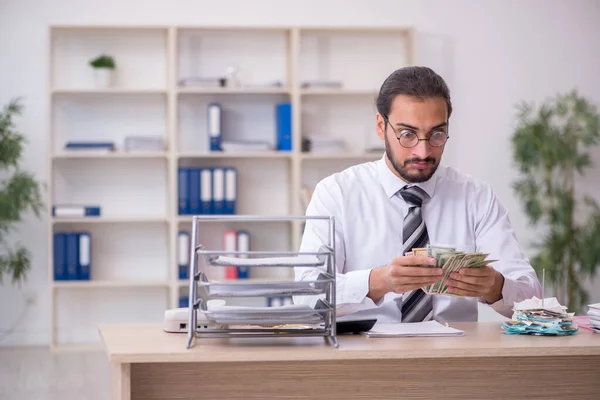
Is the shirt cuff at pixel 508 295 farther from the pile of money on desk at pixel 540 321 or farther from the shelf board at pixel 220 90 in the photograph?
the shelf board at pixel 220 90

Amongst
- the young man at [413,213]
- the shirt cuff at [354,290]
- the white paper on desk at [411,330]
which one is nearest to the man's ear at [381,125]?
the young man at [413,213]

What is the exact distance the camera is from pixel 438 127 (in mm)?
2406

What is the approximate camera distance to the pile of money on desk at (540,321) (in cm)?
208

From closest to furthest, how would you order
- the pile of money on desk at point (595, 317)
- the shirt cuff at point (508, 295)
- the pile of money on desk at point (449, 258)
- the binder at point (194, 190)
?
1. the pile of money on desk at point (449, 258)
2. the pile of money on desk at point (595, 317)
3. the shirt cuff at point (508, 295)
4. the binder at point (194, 190)

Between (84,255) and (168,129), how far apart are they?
1.02m

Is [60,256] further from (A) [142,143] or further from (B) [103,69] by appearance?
(B) [103,69]

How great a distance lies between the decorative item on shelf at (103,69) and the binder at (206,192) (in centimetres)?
88

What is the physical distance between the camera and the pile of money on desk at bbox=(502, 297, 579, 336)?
2.08m

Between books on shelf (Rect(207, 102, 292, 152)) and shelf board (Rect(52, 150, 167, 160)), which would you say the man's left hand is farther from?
shelf board (Rect(52, 150, 167, 160))

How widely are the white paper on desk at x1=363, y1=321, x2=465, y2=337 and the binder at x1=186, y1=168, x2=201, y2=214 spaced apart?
352 cm

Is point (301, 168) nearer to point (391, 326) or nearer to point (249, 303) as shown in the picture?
point (249, 303)

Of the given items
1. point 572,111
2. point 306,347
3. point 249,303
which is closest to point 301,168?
point 249,303

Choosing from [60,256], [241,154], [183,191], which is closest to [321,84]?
[241,154]

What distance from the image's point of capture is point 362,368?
6.66 ft
